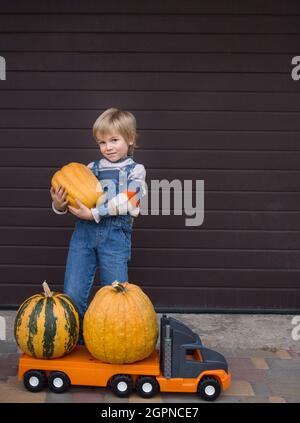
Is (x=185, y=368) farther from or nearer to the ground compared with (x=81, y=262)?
nearer to the ground

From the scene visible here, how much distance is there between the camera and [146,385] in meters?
4.05

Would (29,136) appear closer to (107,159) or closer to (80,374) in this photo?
(107,159)

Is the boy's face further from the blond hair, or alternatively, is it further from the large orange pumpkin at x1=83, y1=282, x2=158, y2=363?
the large orange pumpkin at x1=83, y1=282, x2=158, y2=363

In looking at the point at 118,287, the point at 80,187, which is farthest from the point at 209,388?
the point at 80,187

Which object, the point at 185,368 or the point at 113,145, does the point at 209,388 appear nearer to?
the point at 185,368

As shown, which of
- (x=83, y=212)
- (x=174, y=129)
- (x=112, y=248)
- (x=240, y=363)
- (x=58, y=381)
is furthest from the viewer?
(x=174, y=129)

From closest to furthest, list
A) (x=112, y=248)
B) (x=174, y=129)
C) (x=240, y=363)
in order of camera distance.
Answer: (x=112, y=248)
(x=240, y=363)
(x=174, y=129)

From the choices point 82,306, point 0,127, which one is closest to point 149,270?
point 82,306

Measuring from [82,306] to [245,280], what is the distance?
6.11 feet

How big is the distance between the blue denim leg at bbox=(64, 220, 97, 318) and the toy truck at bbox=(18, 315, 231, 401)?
0.55 m

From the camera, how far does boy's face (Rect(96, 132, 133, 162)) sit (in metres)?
4.38

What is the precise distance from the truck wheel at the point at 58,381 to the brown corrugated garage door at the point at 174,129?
1.84 meters

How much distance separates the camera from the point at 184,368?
160 inches

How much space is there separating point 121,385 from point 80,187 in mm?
1288
